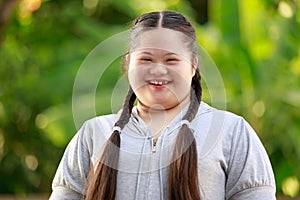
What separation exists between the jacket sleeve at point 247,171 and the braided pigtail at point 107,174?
0.25 meters

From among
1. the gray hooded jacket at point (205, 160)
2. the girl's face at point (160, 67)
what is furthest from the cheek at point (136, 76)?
the gray hooded jacket at point (205, 160)

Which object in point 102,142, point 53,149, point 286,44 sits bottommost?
point 53,149

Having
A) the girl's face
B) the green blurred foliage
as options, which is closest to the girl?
the girl's face

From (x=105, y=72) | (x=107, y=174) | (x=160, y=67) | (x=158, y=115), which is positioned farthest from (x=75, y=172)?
(x=105, y=72)

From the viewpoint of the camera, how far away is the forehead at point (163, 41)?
163 centimetres

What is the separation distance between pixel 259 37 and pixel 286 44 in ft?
0.62

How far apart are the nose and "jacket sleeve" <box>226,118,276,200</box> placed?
0.23 m

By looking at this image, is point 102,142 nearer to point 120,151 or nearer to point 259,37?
point 120,151

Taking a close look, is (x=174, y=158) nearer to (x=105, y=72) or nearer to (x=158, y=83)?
(x=158, y=83)

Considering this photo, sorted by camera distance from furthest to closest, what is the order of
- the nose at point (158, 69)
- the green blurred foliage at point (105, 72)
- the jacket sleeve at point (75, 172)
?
the green blurred foliage at point (105, 72)
the jacket sleeve at point (75, 172)
the nose at point (158, 69)

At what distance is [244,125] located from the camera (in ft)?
5.69

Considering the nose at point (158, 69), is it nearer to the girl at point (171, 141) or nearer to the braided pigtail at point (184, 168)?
the girl at point (171, 141)

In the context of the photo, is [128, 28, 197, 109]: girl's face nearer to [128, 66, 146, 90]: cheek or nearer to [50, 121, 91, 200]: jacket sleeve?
[128, 66, 146, 90]: cheek

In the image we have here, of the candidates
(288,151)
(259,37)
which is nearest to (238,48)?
(259,37)
